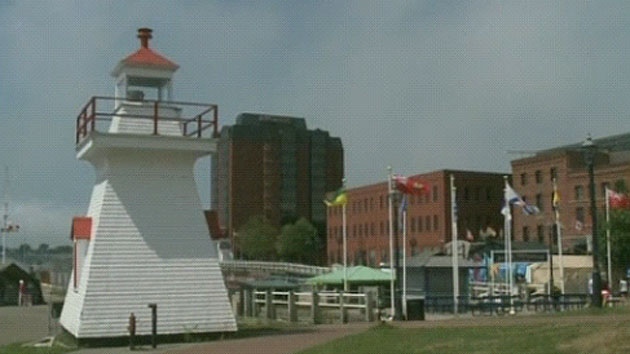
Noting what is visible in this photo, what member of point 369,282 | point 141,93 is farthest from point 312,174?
point 141,93

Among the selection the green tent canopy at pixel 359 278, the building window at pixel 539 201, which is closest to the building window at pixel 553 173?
the building window at pixel 539 201

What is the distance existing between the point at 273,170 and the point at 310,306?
133692 millimetres

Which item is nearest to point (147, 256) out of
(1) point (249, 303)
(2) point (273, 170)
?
(1) point (249, 303)

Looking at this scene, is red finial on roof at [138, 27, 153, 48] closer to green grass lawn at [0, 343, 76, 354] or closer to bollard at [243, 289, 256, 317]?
green grass lawn at [0, 343, 76, 354]

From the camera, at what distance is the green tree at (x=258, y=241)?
441ft

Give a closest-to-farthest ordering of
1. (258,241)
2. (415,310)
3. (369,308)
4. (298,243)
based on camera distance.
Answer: (415,310) → (369,308) → (298,243) → (258,241)

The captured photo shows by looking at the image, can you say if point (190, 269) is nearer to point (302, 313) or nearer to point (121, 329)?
point (121, 329)

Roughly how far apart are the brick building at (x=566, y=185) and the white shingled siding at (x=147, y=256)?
59.1 m

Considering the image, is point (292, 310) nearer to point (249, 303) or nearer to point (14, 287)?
point (249, 303)

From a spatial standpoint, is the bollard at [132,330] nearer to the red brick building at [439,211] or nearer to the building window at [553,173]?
the building window at [553,173]

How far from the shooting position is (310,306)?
122ft

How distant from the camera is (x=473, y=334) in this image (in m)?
19.5

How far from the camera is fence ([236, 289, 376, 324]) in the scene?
34.1 metres

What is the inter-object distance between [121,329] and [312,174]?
15687 centimetres
